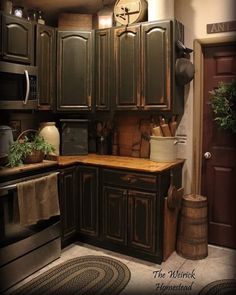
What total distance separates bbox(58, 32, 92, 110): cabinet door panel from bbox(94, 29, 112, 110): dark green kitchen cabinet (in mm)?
71

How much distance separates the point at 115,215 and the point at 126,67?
141 centimetres

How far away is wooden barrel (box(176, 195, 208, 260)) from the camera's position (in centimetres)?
285

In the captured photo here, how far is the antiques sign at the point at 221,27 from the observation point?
9.45 ft

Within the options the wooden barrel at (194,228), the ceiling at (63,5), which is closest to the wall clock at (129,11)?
the ceiling at (63,5)

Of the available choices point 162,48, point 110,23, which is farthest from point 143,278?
point 110,23

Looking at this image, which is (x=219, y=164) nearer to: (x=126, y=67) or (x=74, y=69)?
(x=126, y=67)

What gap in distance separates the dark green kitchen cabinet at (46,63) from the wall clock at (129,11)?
677 mm

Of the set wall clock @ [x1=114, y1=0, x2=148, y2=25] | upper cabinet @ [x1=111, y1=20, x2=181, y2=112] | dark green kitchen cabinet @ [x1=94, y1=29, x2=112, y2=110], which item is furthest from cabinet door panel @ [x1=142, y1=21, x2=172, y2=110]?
dark green kitchen cabinet @ [x1=94, y1=29, x2=112, y2=110]

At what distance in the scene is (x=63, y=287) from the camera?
2.39 m

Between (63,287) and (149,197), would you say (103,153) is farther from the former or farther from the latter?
(63,287)

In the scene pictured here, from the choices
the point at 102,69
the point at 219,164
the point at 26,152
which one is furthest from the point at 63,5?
the point at 219,164

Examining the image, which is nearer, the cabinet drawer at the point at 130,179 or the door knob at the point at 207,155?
the cabinet drawer at the point at 130,179

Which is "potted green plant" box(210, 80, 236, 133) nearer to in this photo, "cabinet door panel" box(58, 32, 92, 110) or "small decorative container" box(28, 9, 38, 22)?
"cabinet door panel" box(58, 32, 92, 110)

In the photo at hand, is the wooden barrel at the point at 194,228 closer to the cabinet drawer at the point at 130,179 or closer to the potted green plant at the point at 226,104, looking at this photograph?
the cabinet drawer at the point at 130,179
